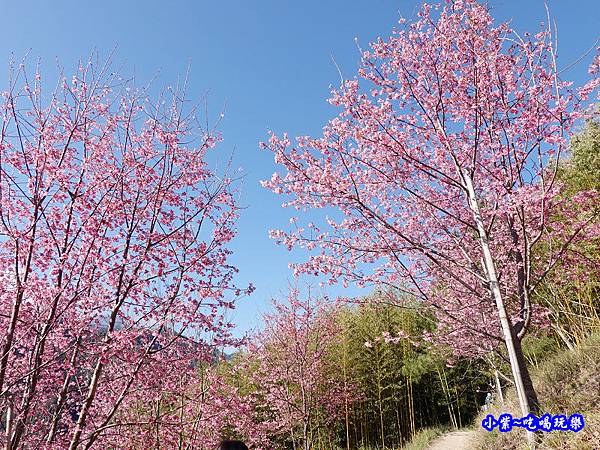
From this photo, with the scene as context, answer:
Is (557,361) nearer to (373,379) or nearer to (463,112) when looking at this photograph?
(463,112)

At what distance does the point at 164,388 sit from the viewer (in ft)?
15.4

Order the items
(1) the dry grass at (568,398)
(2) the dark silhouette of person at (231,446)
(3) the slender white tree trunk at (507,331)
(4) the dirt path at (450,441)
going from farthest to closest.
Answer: (4) the dirt path at (450,441)
(3) the slender white tree trunk at (507,331)
(1) the dry grass at (568,398)
(2) the dark silhouette of person at (231,446)

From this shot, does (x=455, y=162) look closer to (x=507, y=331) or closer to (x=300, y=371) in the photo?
→ (x=507, y=331)

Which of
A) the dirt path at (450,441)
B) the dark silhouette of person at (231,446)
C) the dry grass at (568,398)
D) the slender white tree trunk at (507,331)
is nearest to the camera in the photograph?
the dark silhouette of person at (231,446)

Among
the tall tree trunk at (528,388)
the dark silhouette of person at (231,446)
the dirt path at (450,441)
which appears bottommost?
the dirt path at (450,441)

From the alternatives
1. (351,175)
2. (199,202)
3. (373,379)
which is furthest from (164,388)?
(373,379)

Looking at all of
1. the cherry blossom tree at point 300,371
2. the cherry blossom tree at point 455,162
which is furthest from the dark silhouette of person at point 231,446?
the cherry blossom tree at point 300,371

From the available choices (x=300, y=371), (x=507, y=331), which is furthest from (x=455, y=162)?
(x=300, y=371)

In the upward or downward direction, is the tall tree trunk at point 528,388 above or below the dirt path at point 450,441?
above

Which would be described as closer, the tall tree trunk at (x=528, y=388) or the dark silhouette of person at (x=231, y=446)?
the dark silhouette of person at (x=231, y=446)

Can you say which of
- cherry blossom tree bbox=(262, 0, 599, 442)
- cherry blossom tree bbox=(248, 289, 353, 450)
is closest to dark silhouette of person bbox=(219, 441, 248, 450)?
cherry blossom tree bbox=(262, 0, 599, 442)

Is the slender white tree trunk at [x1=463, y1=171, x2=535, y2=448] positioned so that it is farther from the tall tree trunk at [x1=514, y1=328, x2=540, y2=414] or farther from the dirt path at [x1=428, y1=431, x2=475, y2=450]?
the dirt path at [x1=428, y1=431, x2=475, y2=450]

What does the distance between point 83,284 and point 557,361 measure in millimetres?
6718

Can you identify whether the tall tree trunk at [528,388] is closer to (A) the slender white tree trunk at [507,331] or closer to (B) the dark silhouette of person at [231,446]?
(A) the slender white tree trunk at [507,331]
